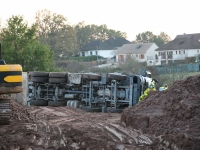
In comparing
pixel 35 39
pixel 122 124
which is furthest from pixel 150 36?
pixel 122 124

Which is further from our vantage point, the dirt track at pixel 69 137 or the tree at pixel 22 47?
the tree at pixel 22 47

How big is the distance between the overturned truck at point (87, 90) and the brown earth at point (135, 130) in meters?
4.93

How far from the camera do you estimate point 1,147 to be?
820 cm

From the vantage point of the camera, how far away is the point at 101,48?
9481cm

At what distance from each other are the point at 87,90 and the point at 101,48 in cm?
→ 7647

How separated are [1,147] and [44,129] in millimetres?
2133

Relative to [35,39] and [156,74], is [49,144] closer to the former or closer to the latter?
[156,74]

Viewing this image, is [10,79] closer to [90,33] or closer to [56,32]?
[56,32]

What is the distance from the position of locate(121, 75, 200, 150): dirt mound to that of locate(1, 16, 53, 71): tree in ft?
77.6

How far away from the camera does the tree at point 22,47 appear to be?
118 feet

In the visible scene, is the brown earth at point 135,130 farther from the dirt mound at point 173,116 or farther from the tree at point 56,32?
the tree at point 56,32

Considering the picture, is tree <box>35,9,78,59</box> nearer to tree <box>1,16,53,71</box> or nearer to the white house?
tree <box>1,16,53,71</box>

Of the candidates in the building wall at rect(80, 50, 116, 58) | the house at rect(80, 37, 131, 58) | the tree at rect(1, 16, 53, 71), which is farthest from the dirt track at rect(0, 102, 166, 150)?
the building wall at rect(80, 50, 116, 58)

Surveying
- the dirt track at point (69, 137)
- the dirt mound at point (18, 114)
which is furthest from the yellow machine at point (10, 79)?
the dirt mound at point (18, 114)
